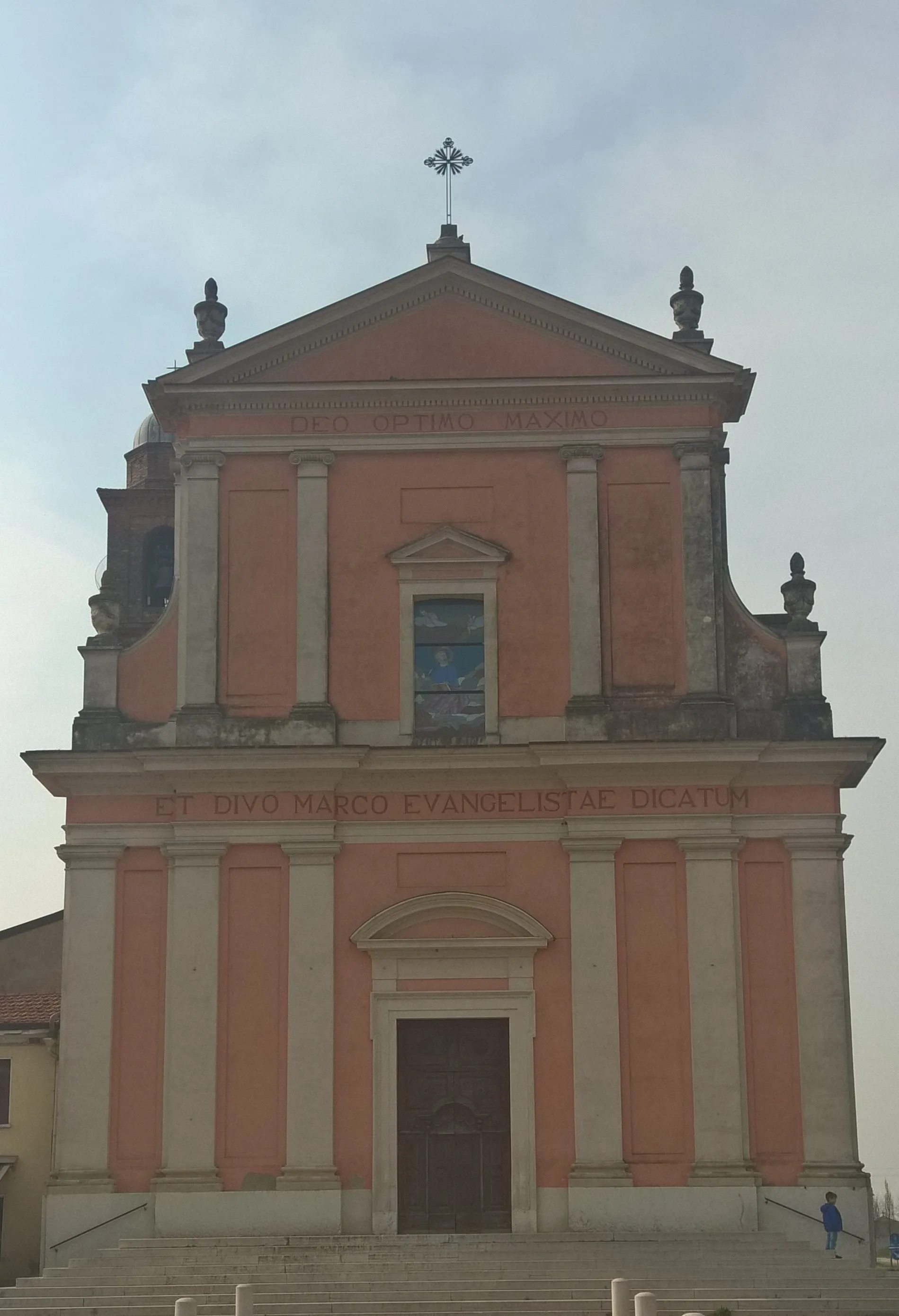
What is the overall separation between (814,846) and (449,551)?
5341 mm

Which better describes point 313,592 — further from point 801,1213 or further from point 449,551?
point 801,1213

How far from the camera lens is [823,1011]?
784 inches

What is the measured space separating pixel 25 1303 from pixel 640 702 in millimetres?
9053

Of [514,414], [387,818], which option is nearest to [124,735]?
[387,818]

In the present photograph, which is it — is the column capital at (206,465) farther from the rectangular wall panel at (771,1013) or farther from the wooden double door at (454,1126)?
the rectangular wall panel at (771,1013)

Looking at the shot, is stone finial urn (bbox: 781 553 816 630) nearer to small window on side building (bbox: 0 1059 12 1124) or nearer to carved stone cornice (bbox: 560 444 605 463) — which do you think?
carved stone cornice (bbox: 560 444 605 463)

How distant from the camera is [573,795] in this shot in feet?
67.3

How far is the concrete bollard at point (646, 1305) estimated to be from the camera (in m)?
14.1

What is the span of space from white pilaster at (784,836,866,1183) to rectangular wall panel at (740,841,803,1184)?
9 centimetres

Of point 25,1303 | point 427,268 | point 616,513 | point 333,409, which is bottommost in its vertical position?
point 25,1303

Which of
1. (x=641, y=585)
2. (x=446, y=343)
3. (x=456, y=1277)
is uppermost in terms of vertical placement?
(x=446, y=343)

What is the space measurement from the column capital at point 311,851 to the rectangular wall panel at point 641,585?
370 cm

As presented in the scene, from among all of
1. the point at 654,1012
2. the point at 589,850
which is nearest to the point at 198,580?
the point at 589,850

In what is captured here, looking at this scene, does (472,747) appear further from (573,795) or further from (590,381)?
(590,381)
